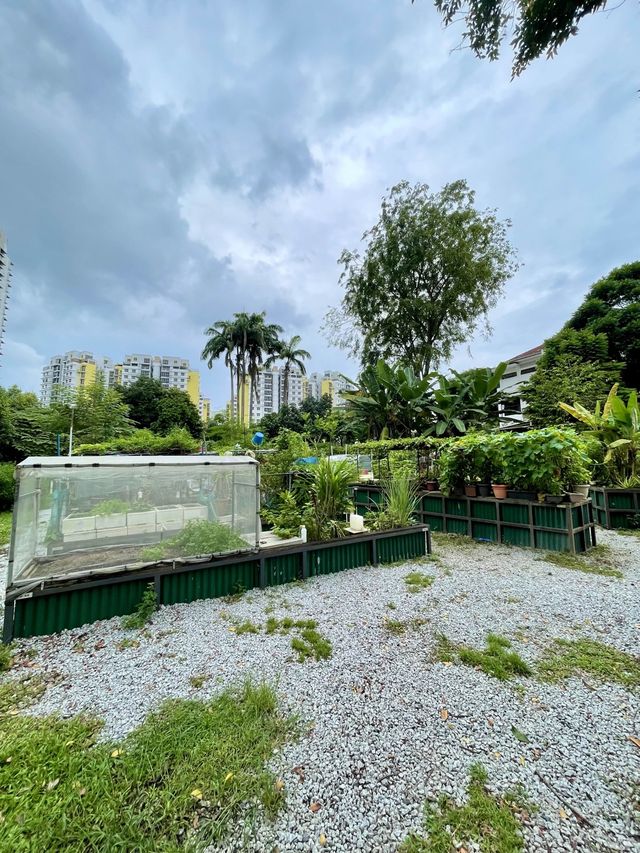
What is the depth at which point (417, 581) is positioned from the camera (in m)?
4.18

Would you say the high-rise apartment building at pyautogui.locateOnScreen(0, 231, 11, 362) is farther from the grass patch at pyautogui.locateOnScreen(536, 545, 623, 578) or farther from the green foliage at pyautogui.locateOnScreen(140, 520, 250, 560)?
the grass patch at pyautogui.locateOnScreen(536, 545, 623, 578)

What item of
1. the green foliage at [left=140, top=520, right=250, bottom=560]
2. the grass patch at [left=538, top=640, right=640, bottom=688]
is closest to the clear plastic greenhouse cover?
the green foliage at [left=140, top=520, right=250, bottom=560]

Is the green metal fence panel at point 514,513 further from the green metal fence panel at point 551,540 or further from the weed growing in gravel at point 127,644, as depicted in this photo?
the weed growing in gravel at point 127,644

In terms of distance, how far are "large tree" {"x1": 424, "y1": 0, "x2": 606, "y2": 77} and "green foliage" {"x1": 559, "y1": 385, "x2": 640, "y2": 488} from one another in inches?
228

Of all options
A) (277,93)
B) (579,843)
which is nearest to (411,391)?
(277,93)

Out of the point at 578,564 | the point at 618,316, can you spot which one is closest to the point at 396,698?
the point at 578,564

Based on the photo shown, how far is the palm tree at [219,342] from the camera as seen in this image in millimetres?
26484

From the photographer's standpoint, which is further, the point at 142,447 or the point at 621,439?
the point at 142,447

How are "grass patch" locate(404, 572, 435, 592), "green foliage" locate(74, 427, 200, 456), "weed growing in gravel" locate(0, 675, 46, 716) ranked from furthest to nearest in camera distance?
"green foliage" locate(74, 427, 200, 456)
"grass patch" locate(404, 572, 435, 592)
"weed growing in gravel" locate(0, 675, 46, 716)

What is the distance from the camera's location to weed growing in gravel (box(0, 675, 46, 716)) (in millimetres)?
2168

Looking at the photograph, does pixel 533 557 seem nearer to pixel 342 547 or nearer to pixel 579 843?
pixel 342 547

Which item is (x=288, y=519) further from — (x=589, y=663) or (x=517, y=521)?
(x=517, y=521)

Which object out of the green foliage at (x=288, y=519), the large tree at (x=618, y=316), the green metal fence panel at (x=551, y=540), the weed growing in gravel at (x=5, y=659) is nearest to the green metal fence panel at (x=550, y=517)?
the green metal fence panel at (x=551, y=540)

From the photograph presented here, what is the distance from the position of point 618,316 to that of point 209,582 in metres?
22.8
